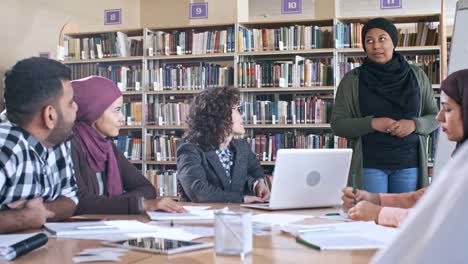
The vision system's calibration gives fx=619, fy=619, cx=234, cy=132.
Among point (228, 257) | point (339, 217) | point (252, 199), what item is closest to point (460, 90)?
point (339, 217)

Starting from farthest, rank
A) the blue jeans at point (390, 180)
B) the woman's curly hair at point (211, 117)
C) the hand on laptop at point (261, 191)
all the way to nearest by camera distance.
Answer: the blue jeans at point (390, 180) → the woman's curly hair at point (211, 117) → the hand on laptop at point (261, 191)

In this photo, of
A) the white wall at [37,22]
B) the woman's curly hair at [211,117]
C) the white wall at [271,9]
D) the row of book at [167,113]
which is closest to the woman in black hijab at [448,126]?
the woman's curly hair at [211,117]

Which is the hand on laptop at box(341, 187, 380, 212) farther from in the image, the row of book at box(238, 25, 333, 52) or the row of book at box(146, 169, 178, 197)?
the row of book at box(146, 169, 178, 197)

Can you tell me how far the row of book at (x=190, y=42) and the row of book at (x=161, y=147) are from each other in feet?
2.85

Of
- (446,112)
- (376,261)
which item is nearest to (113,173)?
(446,112)

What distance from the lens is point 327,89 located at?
582 cm

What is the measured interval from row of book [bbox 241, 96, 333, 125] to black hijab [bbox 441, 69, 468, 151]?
3194 mm

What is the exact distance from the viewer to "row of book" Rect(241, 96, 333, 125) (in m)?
5.84

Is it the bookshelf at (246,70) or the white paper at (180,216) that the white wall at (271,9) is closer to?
the bookshelf at (246,70)

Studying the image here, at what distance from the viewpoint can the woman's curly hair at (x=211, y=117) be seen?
3195mm

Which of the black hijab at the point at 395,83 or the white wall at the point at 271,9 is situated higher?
the white wall at the point at 271,9

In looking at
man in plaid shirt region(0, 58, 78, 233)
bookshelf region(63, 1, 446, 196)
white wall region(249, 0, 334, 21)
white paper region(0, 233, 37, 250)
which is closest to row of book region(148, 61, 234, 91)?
bookshelf region(63, 1, 446, 196)

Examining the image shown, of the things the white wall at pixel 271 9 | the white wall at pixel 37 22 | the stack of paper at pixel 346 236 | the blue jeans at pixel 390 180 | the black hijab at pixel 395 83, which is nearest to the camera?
the stack of paper at pixel 346 236

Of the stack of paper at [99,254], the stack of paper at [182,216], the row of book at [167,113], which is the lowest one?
the stack of paper at [182,216]
